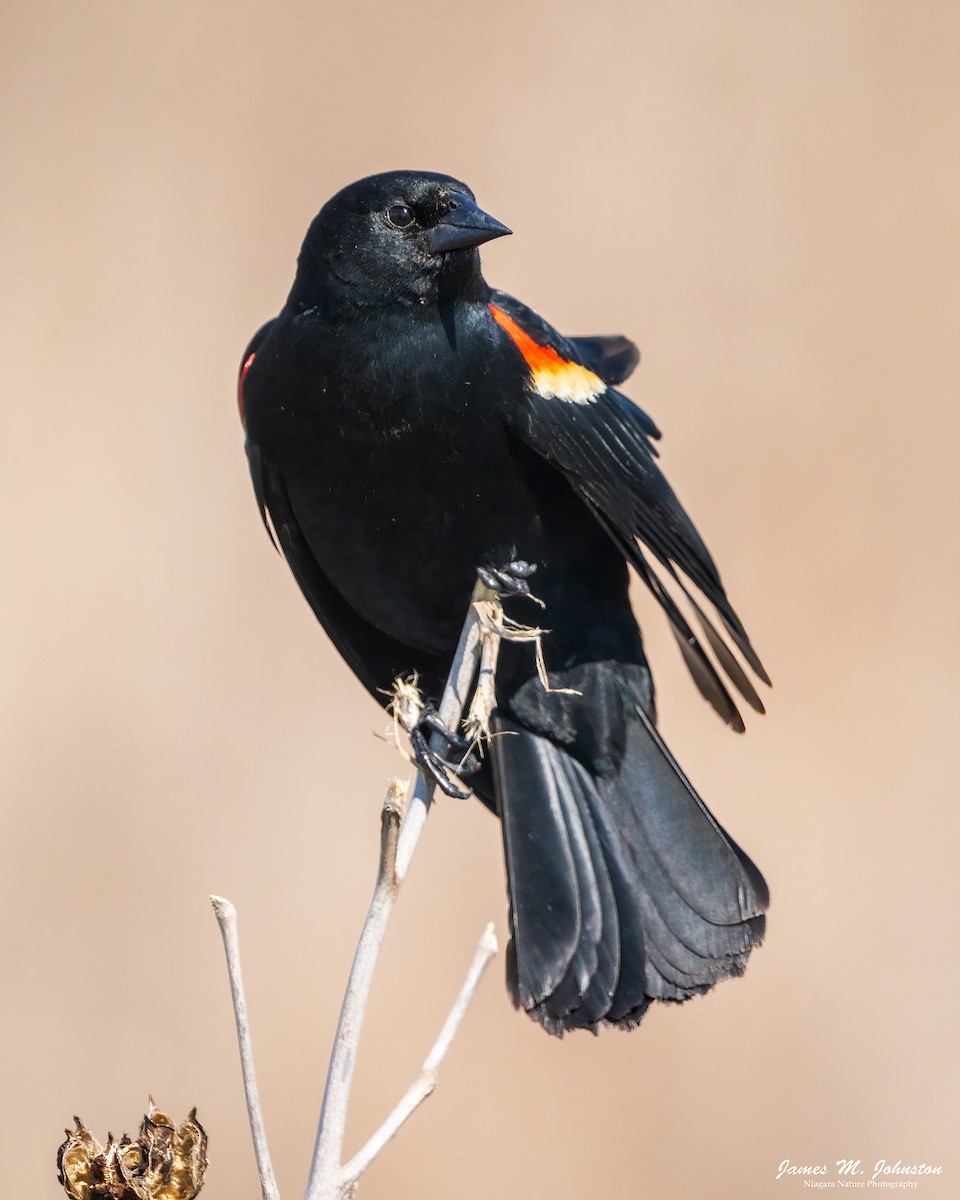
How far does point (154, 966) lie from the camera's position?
11.4ft

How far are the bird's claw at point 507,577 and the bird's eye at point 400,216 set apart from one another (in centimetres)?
59

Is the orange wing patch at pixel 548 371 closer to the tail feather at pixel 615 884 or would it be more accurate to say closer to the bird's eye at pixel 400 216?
the bird's eye at pixel 400 216

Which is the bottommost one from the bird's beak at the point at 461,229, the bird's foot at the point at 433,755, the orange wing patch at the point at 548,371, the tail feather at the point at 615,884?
the tail feather at the point at 615,884

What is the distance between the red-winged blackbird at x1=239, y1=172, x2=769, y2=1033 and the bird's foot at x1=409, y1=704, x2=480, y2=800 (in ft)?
0.05

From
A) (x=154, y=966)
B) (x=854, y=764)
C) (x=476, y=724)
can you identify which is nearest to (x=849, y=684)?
(x=854, y=764)

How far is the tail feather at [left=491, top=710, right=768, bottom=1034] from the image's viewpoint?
228cm

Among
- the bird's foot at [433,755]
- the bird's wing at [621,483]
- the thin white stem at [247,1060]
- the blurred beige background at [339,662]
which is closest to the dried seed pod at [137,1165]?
the thin white stem at [247,1060]

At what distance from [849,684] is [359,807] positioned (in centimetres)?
133

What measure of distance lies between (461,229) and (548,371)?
313 millimetres

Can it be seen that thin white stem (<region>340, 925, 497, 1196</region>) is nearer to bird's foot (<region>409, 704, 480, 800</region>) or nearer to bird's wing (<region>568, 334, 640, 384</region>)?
bird's foot (<region>409, 704, 480, 800</region>)

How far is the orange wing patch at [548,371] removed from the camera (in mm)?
2459

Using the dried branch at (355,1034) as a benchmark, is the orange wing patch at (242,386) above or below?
above

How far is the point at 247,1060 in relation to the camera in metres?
1.27

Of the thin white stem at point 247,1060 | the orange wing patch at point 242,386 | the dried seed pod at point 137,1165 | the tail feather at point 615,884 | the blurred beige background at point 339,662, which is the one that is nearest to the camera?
the dried seed pod at point 137,1165
